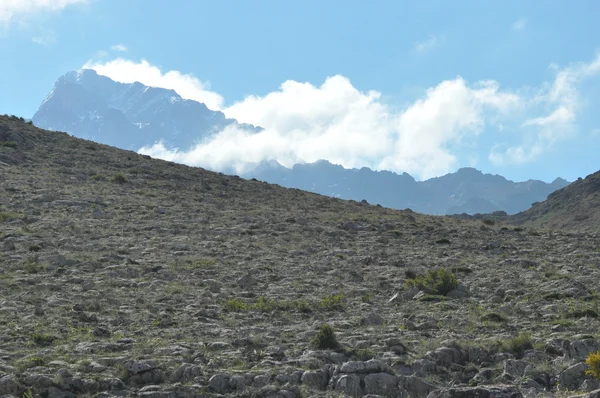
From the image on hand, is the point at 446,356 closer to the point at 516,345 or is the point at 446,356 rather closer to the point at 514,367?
the point at 514,367

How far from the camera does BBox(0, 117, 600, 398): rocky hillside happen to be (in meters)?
13.4

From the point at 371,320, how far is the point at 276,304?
126 inches

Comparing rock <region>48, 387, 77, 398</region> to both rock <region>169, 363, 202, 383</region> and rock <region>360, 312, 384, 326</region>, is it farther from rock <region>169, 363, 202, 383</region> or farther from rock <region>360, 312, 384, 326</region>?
rock <region>360, 312, 384, 326</region>

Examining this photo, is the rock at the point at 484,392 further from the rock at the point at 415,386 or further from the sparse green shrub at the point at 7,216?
the sparse green shrub at the point at 7,216

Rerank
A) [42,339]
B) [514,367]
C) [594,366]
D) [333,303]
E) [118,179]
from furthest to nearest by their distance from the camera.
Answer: [118,179], [333,303], [42,339], [514,367], [594,366]

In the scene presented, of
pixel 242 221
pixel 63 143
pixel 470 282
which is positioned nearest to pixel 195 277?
pixel 470 282

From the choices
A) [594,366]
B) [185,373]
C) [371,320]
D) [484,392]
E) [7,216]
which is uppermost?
[7,216]

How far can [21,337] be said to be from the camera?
51.3 ft

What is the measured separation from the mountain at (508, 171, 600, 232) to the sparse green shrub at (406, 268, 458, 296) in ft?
197

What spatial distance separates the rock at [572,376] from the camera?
1315cm

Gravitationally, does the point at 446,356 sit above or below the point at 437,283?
below

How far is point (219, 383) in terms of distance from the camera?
13172 mm

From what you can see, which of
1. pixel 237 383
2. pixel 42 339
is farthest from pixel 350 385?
pixel 42 339

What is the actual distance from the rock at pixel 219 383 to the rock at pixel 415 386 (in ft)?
10.9
